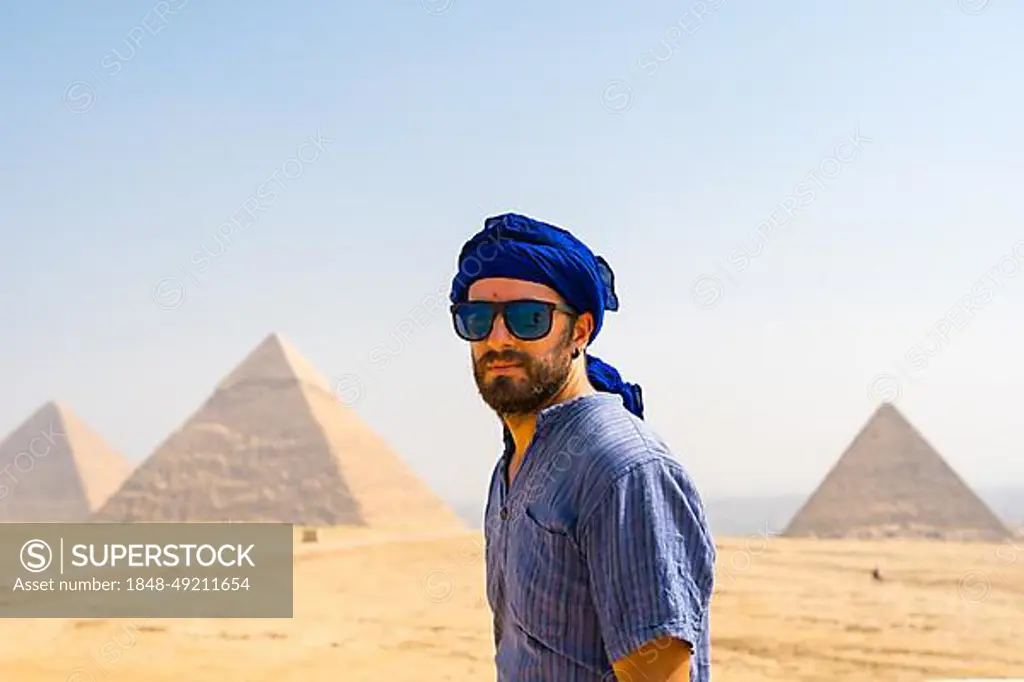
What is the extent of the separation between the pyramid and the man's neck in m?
50.7

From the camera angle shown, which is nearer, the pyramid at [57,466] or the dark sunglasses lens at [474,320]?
the dark sunglasses lens at [474,320]

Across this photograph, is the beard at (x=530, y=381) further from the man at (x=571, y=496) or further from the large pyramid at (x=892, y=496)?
the large pyramid at (x=892, y=496)

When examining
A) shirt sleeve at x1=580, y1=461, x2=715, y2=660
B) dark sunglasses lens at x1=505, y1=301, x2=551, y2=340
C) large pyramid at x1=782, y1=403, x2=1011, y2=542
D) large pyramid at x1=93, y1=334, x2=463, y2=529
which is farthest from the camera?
large pyramid at x1=93, y1=334, x2=463, y2=529

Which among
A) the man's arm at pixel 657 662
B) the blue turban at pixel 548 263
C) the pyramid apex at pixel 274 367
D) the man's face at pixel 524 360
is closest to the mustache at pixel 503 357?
the man's face at pixel 524 360

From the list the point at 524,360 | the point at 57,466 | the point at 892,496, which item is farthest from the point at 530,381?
the point at 57,466

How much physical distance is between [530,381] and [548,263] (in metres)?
0.18

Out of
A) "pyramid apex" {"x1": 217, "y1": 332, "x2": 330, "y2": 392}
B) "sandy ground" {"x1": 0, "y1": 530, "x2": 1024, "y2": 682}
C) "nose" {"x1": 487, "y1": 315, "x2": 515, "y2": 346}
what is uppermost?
"pyramid apex" {"x1": 217, "y1": 332, "x2": 330, "y2": 392}

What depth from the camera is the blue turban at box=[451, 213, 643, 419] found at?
1.80 metres

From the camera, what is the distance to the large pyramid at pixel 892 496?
35906mm

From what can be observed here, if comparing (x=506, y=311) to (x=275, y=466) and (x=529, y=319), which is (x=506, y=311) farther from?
(x=275, y=466)

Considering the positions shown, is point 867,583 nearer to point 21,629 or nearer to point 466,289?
point 21,629

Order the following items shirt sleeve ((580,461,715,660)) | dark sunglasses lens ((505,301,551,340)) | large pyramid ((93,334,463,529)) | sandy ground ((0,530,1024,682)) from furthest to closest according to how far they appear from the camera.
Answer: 1. large pyramid ((93,334,463,529))
2. sandy ground ((0,530,1024,682))
3. dark sunglasses lens ((505,301,551,340))
4. shirt sleeve ((580,461,715,660))

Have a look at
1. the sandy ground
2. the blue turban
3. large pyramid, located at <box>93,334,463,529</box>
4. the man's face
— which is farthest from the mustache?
large pyramid, located at <box>93,334,463,529</box>

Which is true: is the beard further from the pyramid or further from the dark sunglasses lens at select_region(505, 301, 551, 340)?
the pyramid
